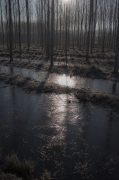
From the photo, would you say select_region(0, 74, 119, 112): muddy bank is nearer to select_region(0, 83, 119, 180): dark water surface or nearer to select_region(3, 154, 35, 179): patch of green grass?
select_region(0, 83, 119, 180): dark water surface

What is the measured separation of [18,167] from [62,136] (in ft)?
5.44

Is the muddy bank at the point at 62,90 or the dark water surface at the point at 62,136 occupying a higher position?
the muddy bank at the point at 62,90

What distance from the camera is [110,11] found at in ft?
102

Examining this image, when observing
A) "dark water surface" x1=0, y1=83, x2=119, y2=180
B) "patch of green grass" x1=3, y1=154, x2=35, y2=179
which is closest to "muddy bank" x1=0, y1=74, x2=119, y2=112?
"dark water surface" x1=0, y1=83, x2=119, y2=180

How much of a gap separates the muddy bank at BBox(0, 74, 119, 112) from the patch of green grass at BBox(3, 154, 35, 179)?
4.07 m

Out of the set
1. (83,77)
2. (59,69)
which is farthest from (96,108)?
(59,69)

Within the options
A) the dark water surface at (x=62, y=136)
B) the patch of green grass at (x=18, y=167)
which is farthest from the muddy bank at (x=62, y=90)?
the patch of green grass at (x=18, y=167)

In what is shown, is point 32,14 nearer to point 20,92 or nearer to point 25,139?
point 20,92

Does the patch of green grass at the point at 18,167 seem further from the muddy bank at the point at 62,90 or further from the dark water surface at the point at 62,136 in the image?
the muddy bank at the point at 62,90

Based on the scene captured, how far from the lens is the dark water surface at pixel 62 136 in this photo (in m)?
3.80

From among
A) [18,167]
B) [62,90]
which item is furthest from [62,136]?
[62,90]

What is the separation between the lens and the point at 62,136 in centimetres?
498

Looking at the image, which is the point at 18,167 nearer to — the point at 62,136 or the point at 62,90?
the point at 62,136

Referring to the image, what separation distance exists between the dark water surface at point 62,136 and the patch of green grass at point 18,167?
0.16 m
